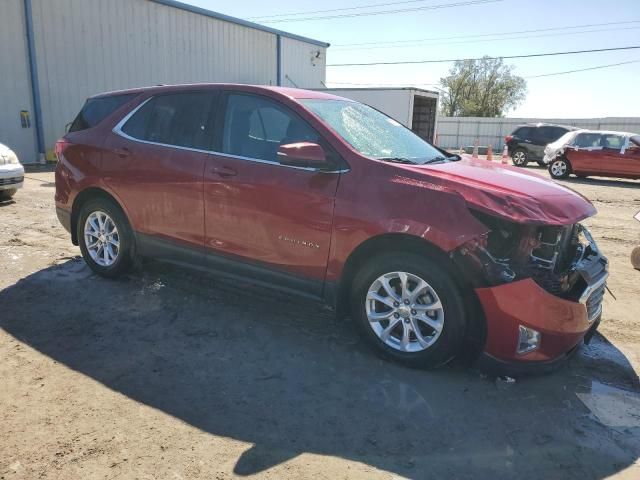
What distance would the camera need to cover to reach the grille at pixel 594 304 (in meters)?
3.24

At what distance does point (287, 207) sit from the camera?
3.64 meters

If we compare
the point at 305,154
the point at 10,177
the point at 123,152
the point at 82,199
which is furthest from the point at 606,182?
the point at 10,177

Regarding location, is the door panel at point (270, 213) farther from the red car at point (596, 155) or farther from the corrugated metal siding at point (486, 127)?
the corrugated metal siding at point (486, 127)

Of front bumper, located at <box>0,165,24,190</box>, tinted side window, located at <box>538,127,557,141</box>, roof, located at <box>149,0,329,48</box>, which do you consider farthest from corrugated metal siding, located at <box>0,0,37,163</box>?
tinted side window, located at <box>538,127,557,141</box>

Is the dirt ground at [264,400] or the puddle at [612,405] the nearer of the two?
the dirt ground at [264,400]

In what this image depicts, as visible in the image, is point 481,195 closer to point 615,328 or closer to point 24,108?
point 615,328

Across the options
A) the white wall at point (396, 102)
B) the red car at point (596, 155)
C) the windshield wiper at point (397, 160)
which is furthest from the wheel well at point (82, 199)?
the red car at point (596, 155)

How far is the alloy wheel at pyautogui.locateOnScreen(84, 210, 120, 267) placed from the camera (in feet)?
15.8

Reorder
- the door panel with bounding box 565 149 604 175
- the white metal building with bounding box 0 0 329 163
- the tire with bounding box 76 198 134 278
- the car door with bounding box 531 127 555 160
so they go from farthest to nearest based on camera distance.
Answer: the car door with bounding box 531 127 555 160
the door panel with bounding box 565 149 604 175
the white metal building with bounding box 0 0 329 163
the tire with bounding box 76 198 134 278

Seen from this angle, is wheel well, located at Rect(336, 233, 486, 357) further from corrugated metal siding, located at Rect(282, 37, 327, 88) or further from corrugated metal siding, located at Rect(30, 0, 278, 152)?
corrugated metal siding, located at Rect(282, 37, 327, 88)

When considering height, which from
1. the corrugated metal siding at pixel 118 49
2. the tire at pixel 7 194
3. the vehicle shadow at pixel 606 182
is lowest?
the vehicle shadow at pixel 606 182

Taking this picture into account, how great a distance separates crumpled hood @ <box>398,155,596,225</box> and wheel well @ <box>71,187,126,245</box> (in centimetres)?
287

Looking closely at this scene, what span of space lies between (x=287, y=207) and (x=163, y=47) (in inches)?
644

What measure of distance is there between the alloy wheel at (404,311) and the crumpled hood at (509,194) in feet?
2.00
